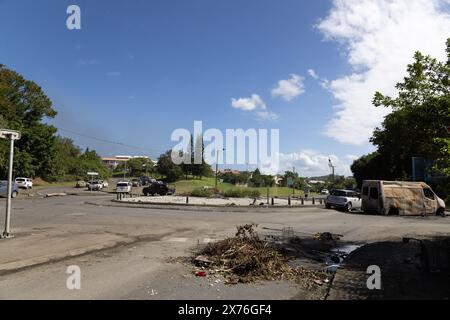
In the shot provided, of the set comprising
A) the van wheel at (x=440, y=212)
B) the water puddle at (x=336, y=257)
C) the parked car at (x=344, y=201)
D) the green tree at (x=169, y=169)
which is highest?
the green tree at (x=169, y=169)

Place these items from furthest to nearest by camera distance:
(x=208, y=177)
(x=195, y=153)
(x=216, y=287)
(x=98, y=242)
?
(x=208, y=177) → (x=195, y=153) → (x=98, y=242) → (x=216, y=287)

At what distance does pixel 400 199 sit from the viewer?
24469 millimetres

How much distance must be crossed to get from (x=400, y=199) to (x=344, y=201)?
525cm

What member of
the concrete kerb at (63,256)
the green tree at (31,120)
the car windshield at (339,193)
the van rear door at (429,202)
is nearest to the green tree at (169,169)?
the green tree at (31,120)

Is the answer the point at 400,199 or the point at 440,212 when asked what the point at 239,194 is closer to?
the point at 400,199

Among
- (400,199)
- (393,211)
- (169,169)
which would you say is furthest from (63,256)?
(169,169)

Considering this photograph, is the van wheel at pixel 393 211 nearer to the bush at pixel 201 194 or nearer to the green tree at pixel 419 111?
the green tree at pixel 419 111

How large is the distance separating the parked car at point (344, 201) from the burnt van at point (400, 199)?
11.6 feet

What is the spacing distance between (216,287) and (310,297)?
1624 mm

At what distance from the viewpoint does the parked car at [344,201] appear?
29.3m

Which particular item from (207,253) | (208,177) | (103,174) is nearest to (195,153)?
(208,177)

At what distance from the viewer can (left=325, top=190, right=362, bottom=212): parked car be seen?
96.2 feet
